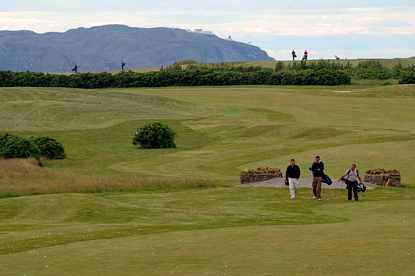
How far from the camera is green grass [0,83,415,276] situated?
21969 mm

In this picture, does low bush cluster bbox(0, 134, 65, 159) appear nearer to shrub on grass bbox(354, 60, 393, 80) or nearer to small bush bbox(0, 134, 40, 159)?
small bush bbox(0, 134, 40, 159)

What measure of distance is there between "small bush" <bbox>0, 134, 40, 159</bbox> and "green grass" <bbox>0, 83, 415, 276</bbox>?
8.88ft

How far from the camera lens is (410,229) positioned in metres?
26.7

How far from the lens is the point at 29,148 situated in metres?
63.8

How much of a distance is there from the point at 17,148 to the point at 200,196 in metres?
24.5

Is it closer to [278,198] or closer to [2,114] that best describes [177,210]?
[278,198]

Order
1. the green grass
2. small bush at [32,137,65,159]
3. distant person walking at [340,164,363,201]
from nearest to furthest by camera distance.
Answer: the green grass
distant person walking at [340,164,363,201]
small bush at [32,137,65,159]

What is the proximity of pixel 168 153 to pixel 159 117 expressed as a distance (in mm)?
25639

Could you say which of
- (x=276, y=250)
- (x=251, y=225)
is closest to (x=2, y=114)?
(x=251, y=225)

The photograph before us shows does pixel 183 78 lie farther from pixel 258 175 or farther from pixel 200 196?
pixel 200 196

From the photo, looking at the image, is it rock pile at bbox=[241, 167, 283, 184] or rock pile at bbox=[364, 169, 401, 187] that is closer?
rock pile at bbox=[364, 169, 401, 187]

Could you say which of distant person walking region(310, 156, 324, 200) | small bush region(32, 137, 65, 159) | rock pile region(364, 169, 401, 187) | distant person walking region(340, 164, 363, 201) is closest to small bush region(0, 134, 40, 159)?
small bush region(32, 137, 65, 159)

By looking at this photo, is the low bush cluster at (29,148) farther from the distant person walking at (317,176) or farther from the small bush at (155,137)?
the distant person walking at (317,176)

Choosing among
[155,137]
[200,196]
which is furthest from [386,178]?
[155,137]
